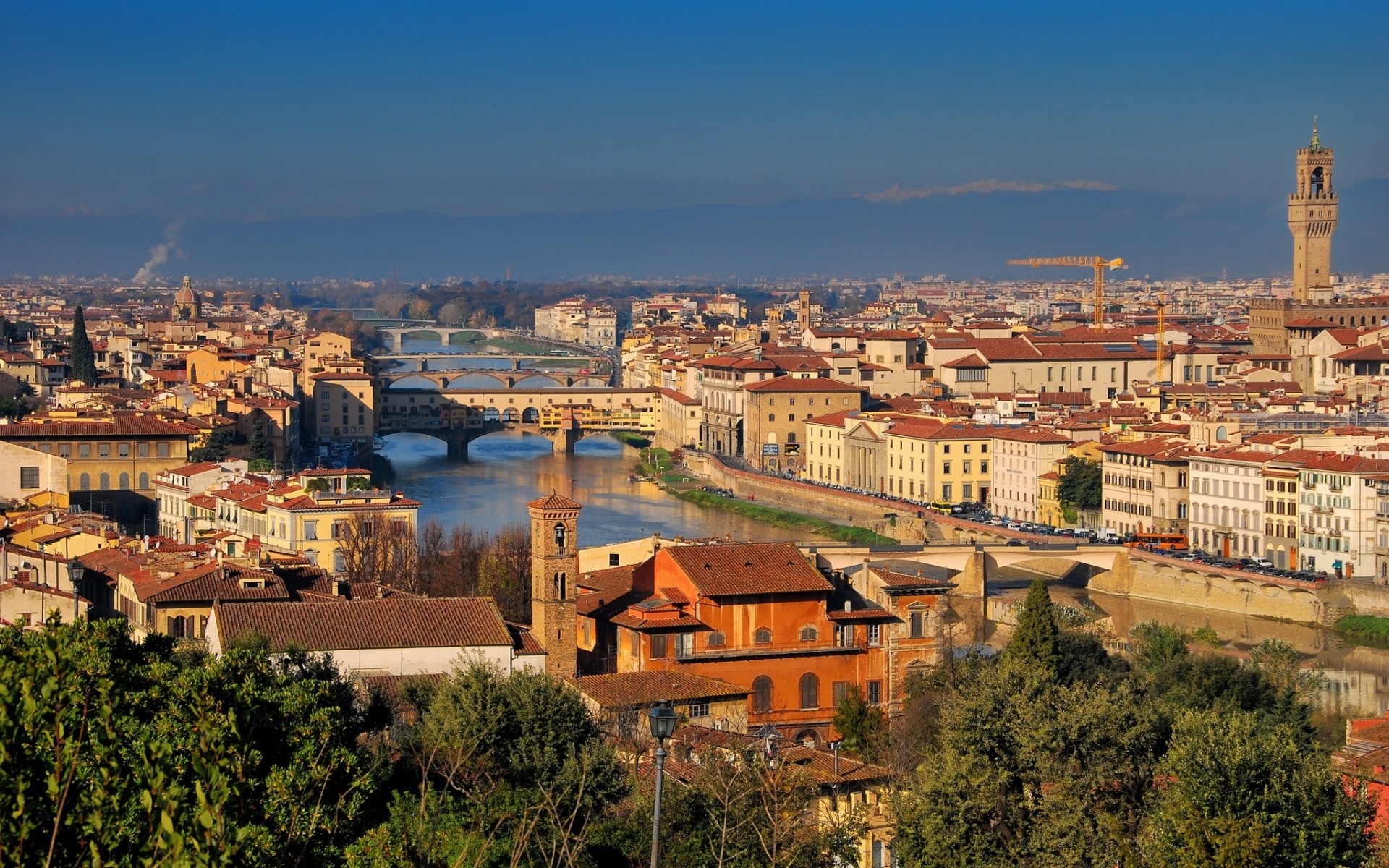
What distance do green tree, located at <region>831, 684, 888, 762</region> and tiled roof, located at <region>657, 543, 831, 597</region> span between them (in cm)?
77

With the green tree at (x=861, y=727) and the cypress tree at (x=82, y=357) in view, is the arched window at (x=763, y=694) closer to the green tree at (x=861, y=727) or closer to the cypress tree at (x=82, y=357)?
the green tree at (x=861, y=727)

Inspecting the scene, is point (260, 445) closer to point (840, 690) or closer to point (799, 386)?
point (799, 386)

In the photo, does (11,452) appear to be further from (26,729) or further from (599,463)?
(599,463)

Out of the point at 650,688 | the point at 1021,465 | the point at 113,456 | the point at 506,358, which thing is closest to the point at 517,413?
the point at 1021,465

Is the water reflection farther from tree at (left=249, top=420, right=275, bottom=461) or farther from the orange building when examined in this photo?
the orange building

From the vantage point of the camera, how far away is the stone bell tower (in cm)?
1181

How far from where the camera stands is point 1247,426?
26281 mm

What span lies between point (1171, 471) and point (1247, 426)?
225 centimetres

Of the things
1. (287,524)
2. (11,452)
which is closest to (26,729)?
(287,524)

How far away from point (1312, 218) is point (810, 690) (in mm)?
35884

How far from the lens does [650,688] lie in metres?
11.2

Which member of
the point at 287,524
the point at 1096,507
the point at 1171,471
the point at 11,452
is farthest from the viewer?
the point at 1096,507

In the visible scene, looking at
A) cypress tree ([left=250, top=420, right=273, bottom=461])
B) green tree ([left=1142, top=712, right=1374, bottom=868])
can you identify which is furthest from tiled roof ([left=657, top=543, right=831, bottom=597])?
cypress tree ([left=250, top=420, right=273, bottom=461])

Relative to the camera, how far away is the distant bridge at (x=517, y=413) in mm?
41250
